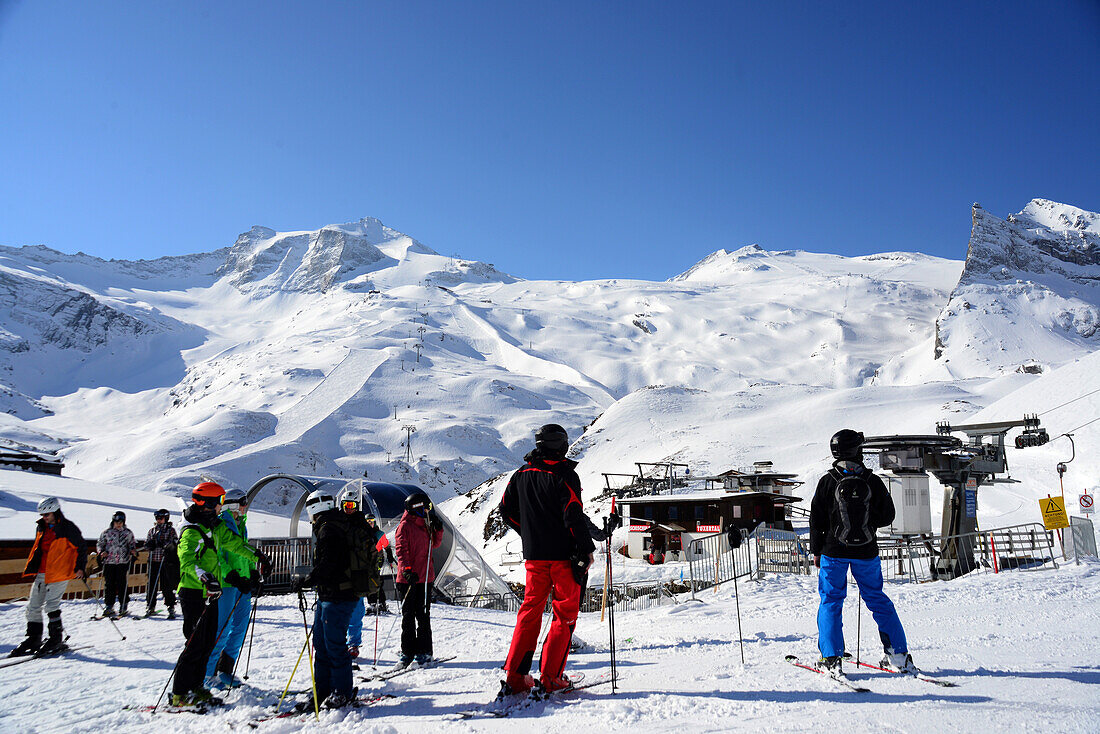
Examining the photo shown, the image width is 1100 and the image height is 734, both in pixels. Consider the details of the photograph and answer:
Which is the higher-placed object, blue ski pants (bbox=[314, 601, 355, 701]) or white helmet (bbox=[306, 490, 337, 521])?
white helmet (bbox=[306, 490, 337, 521])

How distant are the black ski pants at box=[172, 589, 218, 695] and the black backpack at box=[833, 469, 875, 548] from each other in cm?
565

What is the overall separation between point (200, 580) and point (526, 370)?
12202 centimetres

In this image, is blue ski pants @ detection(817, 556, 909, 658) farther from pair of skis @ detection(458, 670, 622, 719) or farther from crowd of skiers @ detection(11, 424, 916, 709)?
pair of skis @ detection(458, 670, 622, 719)

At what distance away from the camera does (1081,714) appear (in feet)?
12.8

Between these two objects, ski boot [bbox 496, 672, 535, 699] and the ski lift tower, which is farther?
the ski lift tower

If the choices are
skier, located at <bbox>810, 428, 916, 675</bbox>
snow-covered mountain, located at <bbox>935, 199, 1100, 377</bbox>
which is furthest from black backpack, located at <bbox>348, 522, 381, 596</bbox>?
snow-covered mountain, located at <bbox>935, 199, 1100, 377</bbox>

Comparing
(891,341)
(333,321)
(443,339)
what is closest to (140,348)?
(333,321)

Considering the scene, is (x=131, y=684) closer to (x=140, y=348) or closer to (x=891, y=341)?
(x=891, y=341)

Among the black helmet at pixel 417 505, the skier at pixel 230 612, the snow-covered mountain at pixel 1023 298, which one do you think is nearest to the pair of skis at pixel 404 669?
the skier at pixel 230 612

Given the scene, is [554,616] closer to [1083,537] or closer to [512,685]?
[512,685]

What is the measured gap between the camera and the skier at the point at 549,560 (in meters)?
4.90

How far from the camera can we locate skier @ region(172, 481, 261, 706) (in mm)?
5656

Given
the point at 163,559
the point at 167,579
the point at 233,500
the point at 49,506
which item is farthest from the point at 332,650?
the point at 167,579

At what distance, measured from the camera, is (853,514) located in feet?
16.9
